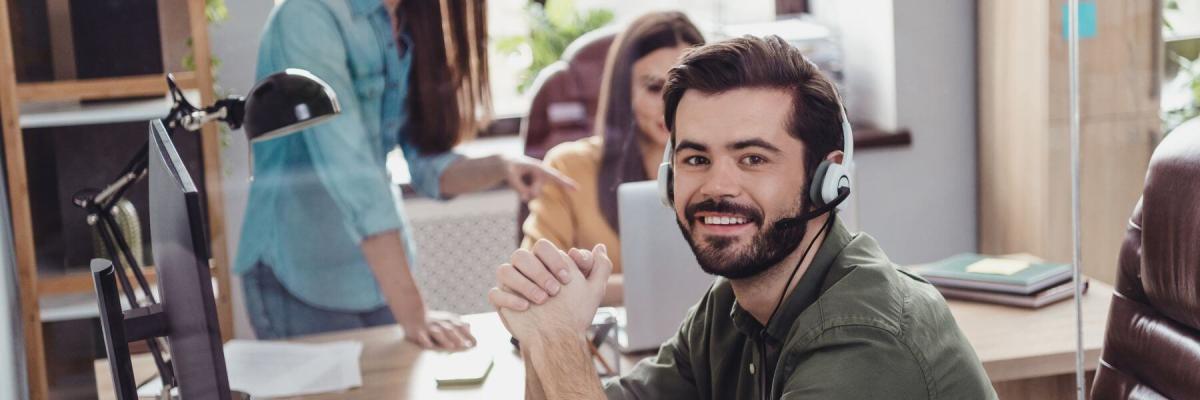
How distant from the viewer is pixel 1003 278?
7.32 feet

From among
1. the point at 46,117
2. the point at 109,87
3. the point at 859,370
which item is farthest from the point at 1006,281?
the point at 46,117

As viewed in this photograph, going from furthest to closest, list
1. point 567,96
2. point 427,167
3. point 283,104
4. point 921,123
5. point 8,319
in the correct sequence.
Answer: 1. point 921,123
2. point 567,96
3. point 427,167
4. point 8,319
5. point 283,104

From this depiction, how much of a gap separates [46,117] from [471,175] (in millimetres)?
939

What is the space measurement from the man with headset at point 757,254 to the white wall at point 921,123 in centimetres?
158

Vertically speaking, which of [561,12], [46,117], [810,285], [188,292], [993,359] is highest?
[561,12]

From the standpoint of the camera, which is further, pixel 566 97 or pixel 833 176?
pixel 566 97

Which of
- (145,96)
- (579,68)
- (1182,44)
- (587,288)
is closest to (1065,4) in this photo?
(1182,44)

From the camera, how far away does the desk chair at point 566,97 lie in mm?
2961

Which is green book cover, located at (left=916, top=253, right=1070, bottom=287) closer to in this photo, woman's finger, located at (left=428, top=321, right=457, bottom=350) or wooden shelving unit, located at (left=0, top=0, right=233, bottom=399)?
woman's finger, located at (left=428, top=321, right=457, bottom=350)

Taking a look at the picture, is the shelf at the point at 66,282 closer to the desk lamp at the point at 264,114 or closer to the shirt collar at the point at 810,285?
the desk lamp at the point at 264,114

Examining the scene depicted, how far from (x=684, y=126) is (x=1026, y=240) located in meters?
1.68

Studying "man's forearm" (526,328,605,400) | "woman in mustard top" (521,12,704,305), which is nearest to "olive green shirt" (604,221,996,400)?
"man's forearm" (526,328,605,400)

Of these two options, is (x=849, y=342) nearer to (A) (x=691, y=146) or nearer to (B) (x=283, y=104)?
(A) (x=691, y=146)

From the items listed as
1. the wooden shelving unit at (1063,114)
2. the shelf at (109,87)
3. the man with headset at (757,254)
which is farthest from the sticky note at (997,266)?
the shelf at (109,87)
